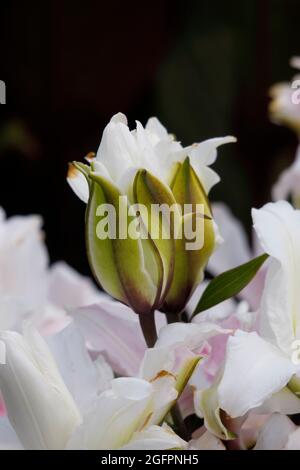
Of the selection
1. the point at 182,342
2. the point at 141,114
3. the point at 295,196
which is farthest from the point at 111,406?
the point at 141,114

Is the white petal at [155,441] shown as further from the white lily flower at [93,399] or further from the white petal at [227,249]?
the white petal at [227,249]

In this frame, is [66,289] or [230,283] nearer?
[230,283]

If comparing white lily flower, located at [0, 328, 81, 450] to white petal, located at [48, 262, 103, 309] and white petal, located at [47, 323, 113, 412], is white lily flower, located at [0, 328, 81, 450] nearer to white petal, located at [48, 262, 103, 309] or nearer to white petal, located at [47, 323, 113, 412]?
white petal, located at [47, 323, 113, 412]

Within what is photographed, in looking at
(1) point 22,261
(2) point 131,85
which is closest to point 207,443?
(1) point 22,261

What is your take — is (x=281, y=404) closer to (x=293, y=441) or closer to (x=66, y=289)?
(x=293, y=441)

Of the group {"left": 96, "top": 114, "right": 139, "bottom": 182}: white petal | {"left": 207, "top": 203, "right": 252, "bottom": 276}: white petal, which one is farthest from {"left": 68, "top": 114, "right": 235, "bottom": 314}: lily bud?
{"left": 207, "top": 203, "right": 252, "bottom": 276}: white petal

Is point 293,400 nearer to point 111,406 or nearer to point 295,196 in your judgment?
point 111,406
